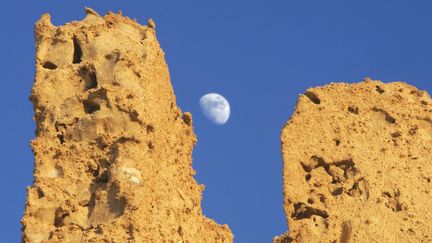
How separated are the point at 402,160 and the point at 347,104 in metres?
1.25

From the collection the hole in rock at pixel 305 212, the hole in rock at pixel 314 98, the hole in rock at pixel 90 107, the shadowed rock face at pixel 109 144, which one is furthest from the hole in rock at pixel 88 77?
the hole in rock at pixel 314 98

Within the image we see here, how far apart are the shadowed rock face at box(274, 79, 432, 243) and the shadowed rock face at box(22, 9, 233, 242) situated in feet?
6.82

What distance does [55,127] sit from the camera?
1819 cm

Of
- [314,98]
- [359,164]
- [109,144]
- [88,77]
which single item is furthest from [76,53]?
[359,164]

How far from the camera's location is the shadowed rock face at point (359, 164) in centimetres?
2023

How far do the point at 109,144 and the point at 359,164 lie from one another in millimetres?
4748

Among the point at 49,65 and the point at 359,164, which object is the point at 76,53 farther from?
the point at 359,164

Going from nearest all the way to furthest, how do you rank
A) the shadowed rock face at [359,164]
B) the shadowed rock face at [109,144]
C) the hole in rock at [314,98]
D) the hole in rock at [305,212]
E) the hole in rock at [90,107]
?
the shadowed rock face at [109,144] < the hole in rock at [90,107] < the shadowed rock face at [359,164] < the hole in rock at [305,212] < the hole in rock at [314,98]

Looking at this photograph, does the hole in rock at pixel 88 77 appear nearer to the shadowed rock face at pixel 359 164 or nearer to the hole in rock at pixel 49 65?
the hole in rock at pixel 49 65

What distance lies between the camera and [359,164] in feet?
69.2

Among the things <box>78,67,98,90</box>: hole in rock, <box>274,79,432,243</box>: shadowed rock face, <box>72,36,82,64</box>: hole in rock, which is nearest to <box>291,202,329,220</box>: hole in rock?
<box>274,79,432,243</box>: shadowed rock face

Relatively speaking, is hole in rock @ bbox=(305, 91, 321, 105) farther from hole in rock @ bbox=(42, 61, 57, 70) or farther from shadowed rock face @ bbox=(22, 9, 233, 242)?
hole in rock @ bbox=(42, 61, 57, 70)

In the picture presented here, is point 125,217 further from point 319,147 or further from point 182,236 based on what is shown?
point 319,147

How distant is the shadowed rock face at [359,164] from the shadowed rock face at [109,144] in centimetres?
208
